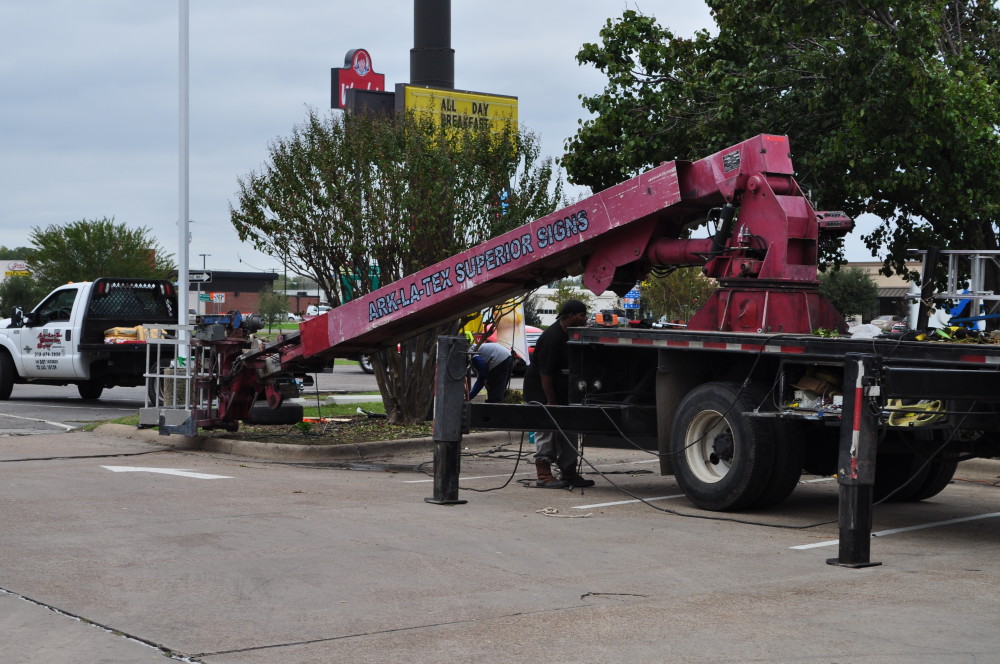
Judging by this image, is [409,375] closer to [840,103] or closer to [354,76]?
[840,103]

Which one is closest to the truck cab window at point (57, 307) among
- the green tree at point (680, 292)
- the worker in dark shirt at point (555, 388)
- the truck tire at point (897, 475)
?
the worker in dark shirt at point (555, 388)

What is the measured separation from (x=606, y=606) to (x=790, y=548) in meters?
2.46

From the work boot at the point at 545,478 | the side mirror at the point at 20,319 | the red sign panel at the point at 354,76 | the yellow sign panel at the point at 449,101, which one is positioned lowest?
the work boot at the point at 545,478

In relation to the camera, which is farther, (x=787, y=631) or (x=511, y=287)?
(x=511, y=287)

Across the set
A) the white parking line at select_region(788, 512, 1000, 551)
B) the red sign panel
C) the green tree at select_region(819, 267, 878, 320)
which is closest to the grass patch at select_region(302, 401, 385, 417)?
the white parking line at select_region(788, 512, 1000, 551)

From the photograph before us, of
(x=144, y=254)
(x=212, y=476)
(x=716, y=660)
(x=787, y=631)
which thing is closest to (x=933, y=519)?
(x=787, y=631)

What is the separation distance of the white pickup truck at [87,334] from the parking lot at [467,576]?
961 cm

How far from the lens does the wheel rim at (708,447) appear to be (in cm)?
995

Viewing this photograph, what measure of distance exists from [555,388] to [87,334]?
39.5 feet

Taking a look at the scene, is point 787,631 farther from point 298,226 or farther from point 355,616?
point 298,226

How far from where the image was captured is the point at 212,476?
12219 mm

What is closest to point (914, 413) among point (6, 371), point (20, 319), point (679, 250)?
point (679, 250)

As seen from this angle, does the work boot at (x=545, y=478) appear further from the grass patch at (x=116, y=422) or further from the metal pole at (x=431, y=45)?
the metal pole at (x=431, y=45)

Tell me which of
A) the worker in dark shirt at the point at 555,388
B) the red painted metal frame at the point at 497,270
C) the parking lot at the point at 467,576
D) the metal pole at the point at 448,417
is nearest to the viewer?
the parking lot at the point at 467,576
